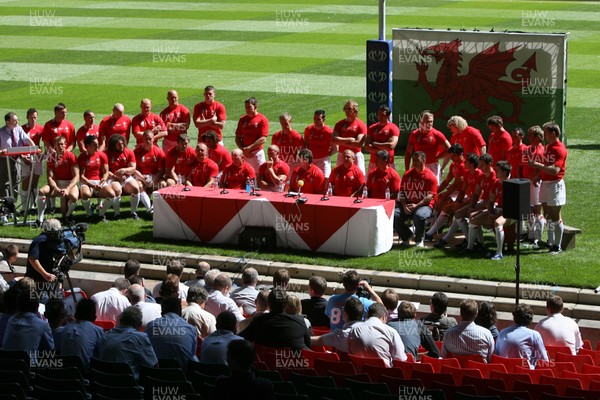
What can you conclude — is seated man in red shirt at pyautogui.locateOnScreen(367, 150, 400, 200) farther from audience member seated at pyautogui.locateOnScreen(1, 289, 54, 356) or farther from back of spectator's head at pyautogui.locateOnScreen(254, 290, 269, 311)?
audience member seated at pyautogui.locateOnScreen(1, 289, 54, 356)

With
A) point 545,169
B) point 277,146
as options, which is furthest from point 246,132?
point 545,169

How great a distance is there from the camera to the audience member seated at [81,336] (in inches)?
450

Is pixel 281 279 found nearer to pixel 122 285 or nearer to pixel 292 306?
pixel 292 306

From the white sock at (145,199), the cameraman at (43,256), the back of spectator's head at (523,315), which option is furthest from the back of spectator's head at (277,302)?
the white sock at (145,199)

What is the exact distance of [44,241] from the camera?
15.2 meters

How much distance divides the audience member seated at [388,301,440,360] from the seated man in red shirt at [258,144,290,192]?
663cm

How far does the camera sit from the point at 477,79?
2377 centimetres

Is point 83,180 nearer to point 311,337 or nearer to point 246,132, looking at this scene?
point 246,132

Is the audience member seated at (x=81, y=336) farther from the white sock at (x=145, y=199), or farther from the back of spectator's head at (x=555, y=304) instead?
the white sock at (x=145, y=199)

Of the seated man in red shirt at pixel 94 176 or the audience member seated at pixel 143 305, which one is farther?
the seated man in red shirt at pixel 94 176

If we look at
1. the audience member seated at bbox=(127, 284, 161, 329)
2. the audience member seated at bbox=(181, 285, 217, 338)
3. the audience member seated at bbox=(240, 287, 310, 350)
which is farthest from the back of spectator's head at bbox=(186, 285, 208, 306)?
the audience member seated at bbox=(240, 287, 310, 350)

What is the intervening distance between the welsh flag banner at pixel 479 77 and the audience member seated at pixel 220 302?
11321 mm

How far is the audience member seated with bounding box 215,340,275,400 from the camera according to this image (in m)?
8.16

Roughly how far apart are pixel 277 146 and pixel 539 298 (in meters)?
5.90
